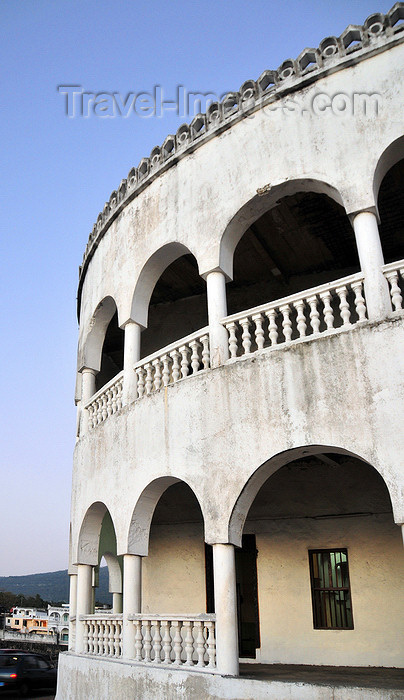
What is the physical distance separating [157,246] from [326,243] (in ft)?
10.2

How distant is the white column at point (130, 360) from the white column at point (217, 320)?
6.19 ft

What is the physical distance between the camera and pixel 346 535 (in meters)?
9.69

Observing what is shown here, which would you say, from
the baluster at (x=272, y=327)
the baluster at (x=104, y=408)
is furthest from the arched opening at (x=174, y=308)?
the baluster at (x=272, y=327)

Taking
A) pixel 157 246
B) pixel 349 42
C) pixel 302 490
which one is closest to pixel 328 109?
pixel 349 42

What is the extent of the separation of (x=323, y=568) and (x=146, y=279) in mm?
5358

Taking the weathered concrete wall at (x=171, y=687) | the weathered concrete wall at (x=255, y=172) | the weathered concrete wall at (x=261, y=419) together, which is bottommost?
the weathered concrete wall at (x=171, y=687)

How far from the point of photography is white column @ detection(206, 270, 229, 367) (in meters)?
7.86

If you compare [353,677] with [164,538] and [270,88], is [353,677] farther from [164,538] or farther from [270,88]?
[270,88]

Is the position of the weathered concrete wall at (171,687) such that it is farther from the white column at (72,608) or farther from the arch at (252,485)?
the arch at (252,485)

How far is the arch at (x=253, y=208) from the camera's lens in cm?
783

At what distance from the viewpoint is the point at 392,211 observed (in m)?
9.90

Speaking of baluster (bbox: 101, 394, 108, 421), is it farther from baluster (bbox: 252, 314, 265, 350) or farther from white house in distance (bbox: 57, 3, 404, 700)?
baluster (bbox: 252, 314, 265, 350)

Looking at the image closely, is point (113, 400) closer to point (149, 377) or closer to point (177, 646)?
point (149, 377)

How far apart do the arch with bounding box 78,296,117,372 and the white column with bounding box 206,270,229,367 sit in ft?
11.4
